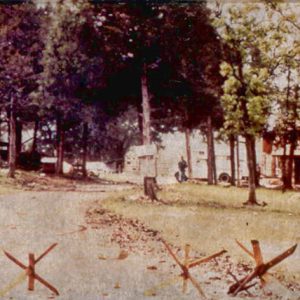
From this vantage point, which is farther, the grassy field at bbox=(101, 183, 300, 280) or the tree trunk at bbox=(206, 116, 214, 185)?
the tree trunk at bbox=(206, 116, 214, 185)

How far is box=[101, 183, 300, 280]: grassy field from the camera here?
18.9ft

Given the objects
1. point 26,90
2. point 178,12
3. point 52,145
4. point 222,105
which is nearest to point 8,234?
point 52,145

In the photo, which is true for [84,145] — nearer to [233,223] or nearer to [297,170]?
[233,223]

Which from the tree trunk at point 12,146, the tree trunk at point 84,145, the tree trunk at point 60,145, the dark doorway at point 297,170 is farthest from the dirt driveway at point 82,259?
the dark doorway at point 297,170

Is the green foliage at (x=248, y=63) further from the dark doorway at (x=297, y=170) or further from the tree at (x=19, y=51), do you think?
the tree at (x=19, y=51)

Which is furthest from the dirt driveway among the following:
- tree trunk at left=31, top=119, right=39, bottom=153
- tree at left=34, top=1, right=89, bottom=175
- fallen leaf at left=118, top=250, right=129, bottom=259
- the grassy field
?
tree at left=34, top=1, right=89, bottom=175

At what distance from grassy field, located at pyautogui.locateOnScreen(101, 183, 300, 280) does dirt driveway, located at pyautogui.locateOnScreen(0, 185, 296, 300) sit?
22cm

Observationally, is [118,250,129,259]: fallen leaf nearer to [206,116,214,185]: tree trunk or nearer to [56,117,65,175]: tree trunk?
[56,117,65,175]: tree trunk

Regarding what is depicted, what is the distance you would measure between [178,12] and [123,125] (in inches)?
68.8

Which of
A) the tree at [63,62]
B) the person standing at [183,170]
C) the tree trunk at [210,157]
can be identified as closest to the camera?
the tree at [63,62]

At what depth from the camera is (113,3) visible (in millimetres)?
6527

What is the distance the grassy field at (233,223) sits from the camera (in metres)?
5.76

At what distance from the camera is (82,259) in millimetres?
5742

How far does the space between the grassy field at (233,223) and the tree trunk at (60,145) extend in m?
1.48
